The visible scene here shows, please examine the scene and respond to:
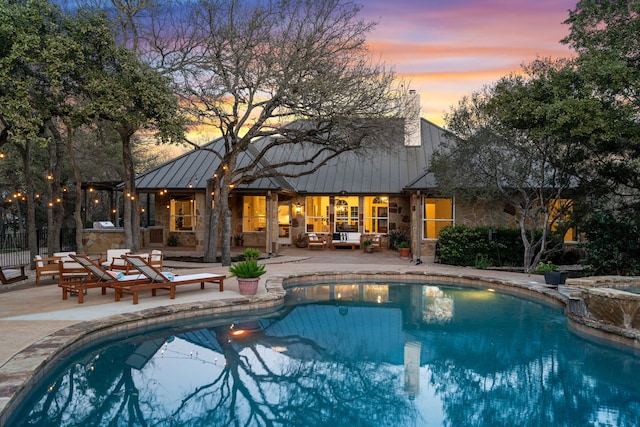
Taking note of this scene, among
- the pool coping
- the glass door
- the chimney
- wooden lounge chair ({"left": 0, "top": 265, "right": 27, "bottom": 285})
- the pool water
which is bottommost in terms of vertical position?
the pool water

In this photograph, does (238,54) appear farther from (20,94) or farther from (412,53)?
(20,94)

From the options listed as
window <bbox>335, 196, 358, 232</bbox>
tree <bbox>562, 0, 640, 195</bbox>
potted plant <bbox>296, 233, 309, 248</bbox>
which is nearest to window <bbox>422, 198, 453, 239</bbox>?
window <bbox>335, 196, 358, 232</bbox>

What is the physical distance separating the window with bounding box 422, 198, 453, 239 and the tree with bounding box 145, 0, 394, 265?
4.45 meters

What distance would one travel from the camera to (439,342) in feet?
24.3

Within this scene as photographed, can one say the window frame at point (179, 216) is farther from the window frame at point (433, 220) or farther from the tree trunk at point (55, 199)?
the window frame at point (433, 220)

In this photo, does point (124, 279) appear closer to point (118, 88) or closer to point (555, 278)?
point (118, 88)

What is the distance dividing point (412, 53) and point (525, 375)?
34.5ft

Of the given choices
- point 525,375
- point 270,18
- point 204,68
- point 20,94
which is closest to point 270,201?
point 204,68

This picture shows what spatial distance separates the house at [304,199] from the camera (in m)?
18.1

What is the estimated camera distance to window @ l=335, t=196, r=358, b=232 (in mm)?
20312

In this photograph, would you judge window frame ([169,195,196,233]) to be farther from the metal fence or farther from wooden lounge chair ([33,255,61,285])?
wooden lounge chair ([33,255,61,285])

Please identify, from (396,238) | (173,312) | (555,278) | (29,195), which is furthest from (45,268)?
(396,238)

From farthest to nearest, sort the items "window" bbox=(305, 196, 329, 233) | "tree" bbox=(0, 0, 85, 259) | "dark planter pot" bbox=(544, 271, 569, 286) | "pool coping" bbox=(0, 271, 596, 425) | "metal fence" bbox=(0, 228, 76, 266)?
"window" bbox=(305, 196, 329, 233)
"metal fence" bbox=(0, 228, 76, 266)
"dark planter pot" bbox=(544, 271, 569, 286)
"tree" bbox=(0, 0, 85, 259)
"pool coping" bbox=(0, 271, 596, 425)

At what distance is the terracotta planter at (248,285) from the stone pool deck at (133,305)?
17 cm
